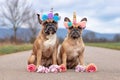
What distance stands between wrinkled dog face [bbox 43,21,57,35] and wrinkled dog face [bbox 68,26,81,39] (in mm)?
421

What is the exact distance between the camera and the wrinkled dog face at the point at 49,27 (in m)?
9.83

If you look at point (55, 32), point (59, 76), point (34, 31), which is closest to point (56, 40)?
point (55, 32)

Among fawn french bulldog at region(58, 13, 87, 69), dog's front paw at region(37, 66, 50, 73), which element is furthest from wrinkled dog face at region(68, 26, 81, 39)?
dog's front paw at region(37, 66, 50, 73)

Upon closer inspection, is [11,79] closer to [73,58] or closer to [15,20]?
[73,58]

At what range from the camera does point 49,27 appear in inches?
386

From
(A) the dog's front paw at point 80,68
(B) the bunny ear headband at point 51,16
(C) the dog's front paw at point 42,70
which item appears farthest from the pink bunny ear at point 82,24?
(C) the dog's front paw at point 42,70

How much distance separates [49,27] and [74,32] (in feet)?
2.18

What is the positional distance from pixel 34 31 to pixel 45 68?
63.5m

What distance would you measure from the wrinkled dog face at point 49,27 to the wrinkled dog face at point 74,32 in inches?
16.6

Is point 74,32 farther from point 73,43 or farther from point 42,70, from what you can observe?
point 42,70

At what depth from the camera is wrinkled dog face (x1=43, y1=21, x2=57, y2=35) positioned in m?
9.83

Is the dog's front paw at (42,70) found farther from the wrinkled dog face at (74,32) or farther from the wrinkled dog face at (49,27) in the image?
the wrinkled dog face at (74,32)

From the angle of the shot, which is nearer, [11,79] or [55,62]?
[11,79]

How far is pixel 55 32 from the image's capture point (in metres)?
10.0
